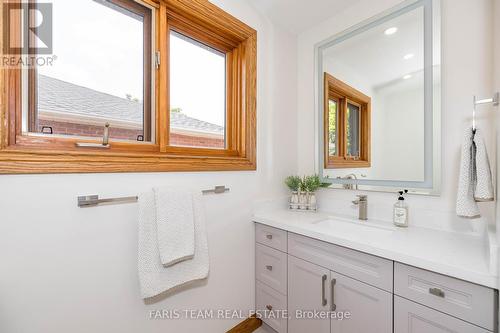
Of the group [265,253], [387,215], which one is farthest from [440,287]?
[265,253]

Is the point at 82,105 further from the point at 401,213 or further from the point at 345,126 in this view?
the point at 401,213

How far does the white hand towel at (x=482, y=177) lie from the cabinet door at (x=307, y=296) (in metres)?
0.74

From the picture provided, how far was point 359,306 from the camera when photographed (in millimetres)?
1040

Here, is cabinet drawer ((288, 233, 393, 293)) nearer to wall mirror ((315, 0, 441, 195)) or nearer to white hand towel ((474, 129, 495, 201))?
white hand towel ((474, 129, 495, 201))

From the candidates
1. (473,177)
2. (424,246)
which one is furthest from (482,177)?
(424,246)

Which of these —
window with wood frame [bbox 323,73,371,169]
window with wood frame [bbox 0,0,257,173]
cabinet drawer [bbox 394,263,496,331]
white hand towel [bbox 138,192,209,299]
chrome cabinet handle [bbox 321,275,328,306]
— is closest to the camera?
cabinet drawer [bbox 394,263,496,331]

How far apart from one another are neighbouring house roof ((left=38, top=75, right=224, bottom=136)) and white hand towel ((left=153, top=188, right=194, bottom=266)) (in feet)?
1.46

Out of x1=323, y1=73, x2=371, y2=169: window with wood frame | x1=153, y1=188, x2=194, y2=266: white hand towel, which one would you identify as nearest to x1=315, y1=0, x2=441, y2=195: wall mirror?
x1=323, y1=73, x2=371, y2=169: window with wood frame

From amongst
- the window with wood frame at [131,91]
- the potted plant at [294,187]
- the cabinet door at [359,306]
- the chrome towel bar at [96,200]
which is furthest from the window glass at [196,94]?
the cabinet door at [359,306]

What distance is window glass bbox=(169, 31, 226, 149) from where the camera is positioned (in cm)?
137

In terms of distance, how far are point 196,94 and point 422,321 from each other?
63.5 inches

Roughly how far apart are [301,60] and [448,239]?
64.5 inches

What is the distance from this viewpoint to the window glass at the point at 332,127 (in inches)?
67.6

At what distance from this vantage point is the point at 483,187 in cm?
93
